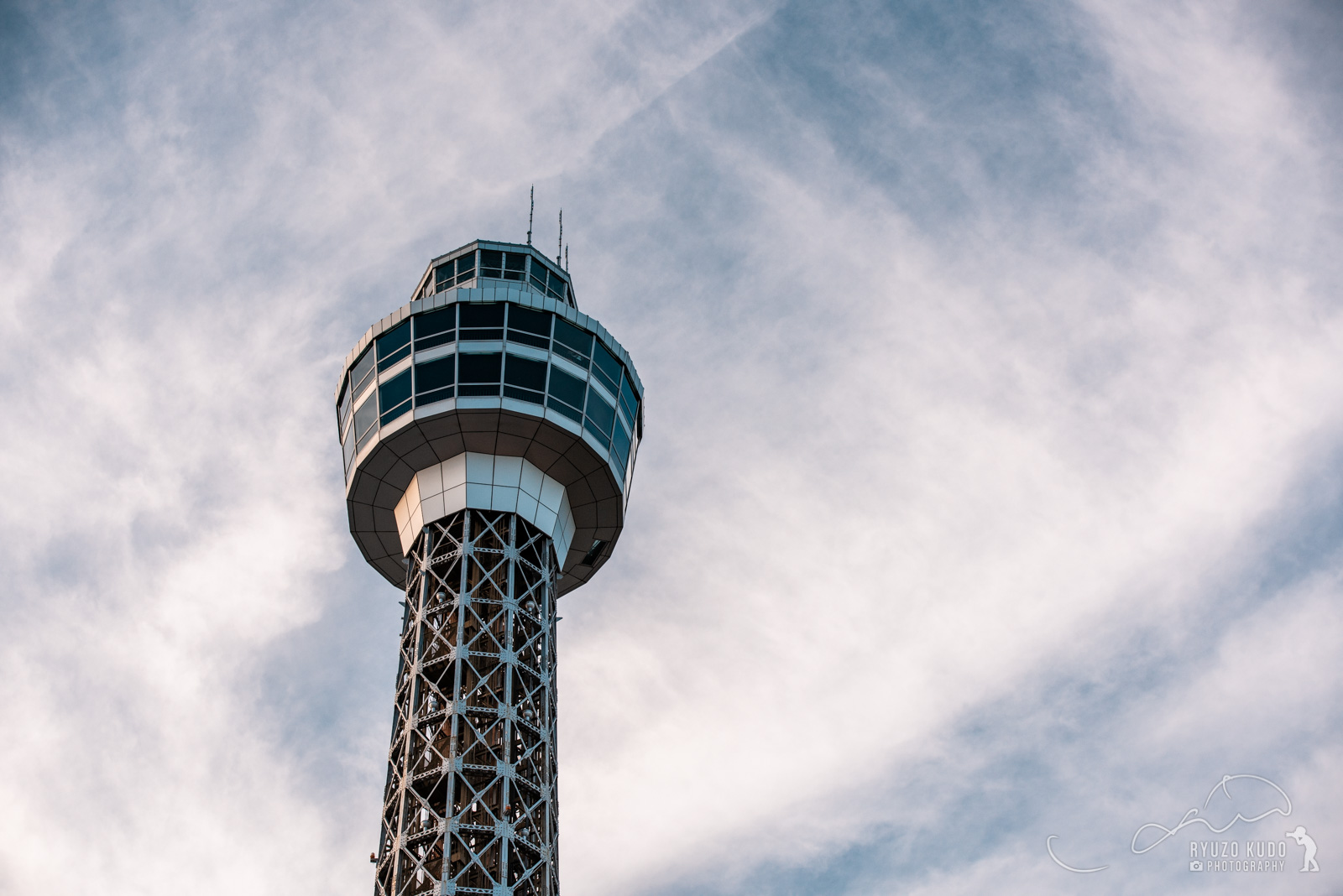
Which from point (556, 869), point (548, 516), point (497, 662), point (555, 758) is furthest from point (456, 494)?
point (556, 869)

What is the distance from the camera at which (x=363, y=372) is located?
2692 inches

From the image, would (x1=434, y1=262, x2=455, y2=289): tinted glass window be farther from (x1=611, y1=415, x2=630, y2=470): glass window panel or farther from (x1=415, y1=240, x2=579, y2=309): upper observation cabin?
(x1=611, y1=415, x2=630, y2=470): glass window panel

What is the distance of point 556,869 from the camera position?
185 ft

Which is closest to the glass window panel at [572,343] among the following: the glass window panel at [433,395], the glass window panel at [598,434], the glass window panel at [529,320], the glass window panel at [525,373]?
the glass window panel at [529,320]

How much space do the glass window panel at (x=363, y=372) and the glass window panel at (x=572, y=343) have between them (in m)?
9.41

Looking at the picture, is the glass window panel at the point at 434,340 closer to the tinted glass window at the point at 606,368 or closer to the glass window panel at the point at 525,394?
the glass window panel at the point at 525,394

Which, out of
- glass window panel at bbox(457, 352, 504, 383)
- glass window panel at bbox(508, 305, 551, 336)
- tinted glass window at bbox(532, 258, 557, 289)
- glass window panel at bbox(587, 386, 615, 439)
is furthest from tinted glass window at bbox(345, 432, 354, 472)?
tinted glass window at bbox(532, 258, 557, 289)

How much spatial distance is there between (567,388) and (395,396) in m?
8.35

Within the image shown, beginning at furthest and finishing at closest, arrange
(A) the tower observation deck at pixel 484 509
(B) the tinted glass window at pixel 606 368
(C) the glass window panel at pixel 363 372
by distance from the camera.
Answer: (B) the tinted glass window at pixel 606 368
(C) the glass window panel at pixel 363 372
(A) the tower observation deck at pixel 484 509

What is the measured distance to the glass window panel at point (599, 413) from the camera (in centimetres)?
6706

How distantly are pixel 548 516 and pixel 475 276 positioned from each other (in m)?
16.4

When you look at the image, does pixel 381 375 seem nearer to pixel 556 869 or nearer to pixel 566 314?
pixel 566 314

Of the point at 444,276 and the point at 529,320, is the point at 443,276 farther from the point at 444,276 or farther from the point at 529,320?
the point at 529,320

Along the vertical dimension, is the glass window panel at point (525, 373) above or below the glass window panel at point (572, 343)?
below
